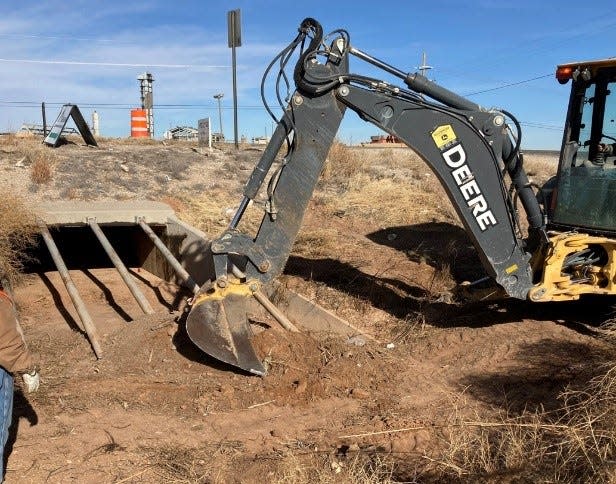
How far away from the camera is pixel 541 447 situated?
394 centimetres

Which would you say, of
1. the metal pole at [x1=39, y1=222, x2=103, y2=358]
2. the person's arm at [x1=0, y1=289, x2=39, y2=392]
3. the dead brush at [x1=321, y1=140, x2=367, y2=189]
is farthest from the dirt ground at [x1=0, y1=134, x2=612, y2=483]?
the dead brush at [x1=321, y1=140, x2=367, y2=189]

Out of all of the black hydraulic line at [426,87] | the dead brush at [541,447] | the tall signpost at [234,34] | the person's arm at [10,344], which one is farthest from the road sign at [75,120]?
the dead brush at [541,447]

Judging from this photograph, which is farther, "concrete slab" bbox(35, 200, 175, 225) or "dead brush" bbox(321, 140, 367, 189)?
"dead brush" bbox(321, 140, 367, 189)

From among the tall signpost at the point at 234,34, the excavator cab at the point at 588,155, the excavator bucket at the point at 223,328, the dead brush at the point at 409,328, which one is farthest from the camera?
the tall signpost at the point at 234,34

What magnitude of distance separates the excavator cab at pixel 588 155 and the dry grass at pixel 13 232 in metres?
6.73

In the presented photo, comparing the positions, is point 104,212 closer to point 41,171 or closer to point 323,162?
point 41,171

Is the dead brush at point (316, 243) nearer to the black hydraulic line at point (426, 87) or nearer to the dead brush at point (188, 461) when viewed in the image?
the black hydraulic line at point (426, 87)

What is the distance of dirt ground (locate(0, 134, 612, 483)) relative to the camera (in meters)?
4.38

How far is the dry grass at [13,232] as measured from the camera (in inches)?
330

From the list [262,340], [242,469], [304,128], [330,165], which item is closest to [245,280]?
[262,340]

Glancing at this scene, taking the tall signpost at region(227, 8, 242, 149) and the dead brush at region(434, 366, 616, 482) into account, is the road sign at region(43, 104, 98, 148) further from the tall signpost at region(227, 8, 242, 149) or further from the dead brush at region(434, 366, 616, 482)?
→ the dead brush at region(434, 366, 616, 482)

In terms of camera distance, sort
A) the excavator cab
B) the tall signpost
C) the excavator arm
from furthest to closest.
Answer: the tall signpost < the excavator cab < the excavator arm

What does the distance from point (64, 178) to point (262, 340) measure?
7.10 m

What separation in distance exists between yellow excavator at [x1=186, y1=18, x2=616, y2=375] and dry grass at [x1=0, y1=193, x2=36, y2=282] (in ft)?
12.7
